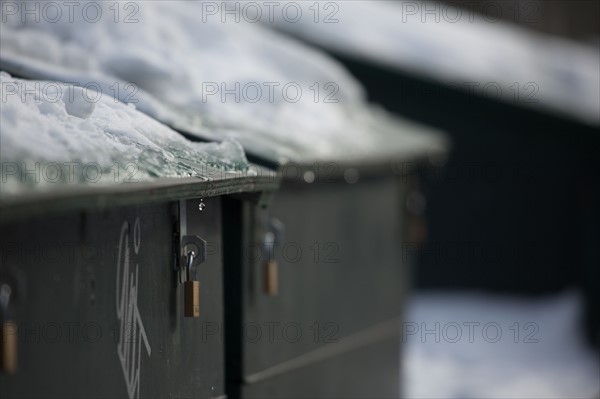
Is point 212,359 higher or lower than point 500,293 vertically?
higher

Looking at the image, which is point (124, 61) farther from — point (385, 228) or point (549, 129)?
point (549, 129)

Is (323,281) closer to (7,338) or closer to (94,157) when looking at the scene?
(94,157)

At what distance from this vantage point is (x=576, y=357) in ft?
22.8

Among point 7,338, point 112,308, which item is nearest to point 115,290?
point 112,308

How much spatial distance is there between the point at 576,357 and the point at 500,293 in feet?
4.09

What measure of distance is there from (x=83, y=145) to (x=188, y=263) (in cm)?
55

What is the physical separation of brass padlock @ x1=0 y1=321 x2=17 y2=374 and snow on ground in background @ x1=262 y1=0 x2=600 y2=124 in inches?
202

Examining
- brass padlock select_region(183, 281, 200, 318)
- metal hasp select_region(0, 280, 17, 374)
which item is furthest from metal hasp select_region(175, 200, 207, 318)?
metal hasp select_region(0, 280, 17, 374)

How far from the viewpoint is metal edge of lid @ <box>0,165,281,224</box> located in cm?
242

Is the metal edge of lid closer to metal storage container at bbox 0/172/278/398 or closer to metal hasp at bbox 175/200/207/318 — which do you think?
metal storage container at bbox 0/172/278/398

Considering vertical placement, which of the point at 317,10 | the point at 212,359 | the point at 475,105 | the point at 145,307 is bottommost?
the point at 212,359

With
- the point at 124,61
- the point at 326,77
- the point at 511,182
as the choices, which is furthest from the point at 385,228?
the point at 511,182

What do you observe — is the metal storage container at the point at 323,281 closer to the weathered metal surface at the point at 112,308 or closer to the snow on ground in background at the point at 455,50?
the weathered metal surface at the point at 112,308

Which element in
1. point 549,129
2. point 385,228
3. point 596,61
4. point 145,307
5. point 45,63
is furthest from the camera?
point 596,61
